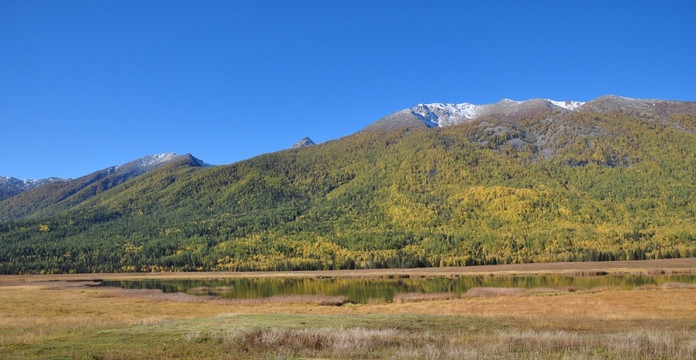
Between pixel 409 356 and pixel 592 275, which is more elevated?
pixel 409 356

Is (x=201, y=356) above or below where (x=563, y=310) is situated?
above

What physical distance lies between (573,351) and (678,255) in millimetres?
151834

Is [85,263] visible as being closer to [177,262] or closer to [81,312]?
[177,262]

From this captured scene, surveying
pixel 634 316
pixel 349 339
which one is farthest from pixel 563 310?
pixel 349 339

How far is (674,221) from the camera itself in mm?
184625

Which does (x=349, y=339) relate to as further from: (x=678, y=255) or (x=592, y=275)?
(x=678, y=255)

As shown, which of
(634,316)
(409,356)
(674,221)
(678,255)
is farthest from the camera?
(674,221)

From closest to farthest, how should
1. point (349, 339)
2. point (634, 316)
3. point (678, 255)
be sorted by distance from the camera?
point (349, 339)
point (634, 316)
point (678, 255)

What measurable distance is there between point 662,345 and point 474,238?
181 metres

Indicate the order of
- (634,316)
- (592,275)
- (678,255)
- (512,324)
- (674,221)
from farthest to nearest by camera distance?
(674,221), (678,255), (592,275), (634,316), (512,324)

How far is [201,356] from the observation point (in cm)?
2033

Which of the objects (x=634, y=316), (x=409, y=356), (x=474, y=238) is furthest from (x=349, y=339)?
(x=474, y=238)

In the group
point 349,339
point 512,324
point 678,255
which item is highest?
point 349,339

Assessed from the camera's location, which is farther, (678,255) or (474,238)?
(474,238)
